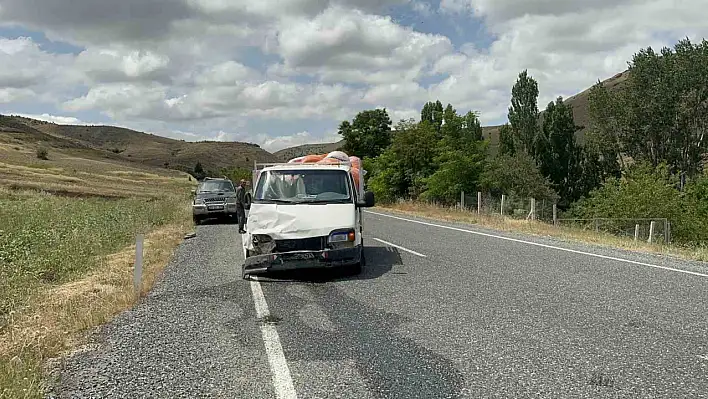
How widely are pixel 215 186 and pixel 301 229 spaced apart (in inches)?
650

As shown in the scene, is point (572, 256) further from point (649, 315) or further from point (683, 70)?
point (683, 70)


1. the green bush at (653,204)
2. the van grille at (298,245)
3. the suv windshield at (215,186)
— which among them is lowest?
the green bush at (653,204)

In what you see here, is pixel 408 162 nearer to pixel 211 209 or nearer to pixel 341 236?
pixel 211 209

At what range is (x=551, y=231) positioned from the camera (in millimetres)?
18812

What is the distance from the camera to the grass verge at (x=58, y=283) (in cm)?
585

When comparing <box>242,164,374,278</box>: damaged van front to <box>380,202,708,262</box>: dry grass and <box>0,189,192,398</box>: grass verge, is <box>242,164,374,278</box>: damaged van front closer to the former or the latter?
<box>0,189,192,398</box>: grass verge

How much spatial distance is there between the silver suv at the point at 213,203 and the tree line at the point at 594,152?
49.0 feet

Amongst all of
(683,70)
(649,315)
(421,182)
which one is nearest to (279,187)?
(649,315)

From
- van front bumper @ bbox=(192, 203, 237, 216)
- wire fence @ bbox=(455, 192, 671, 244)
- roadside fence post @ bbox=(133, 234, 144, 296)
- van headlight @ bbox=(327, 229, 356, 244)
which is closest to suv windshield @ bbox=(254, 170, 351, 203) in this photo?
van headlight @ bbox=(327, 229, 356, 244)

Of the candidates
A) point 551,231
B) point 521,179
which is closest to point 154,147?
point 521,179

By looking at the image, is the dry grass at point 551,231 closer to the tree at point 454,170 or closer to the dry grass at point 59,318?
the tree at point 454,170

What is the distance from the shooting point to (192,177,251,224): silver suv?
79.0 ft

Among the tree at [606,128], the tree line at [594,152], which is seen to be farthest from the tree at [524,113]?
the tree at [606,128]

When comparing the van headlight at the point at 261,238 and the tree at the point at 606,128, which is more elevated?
the tree at the point at 606,128
